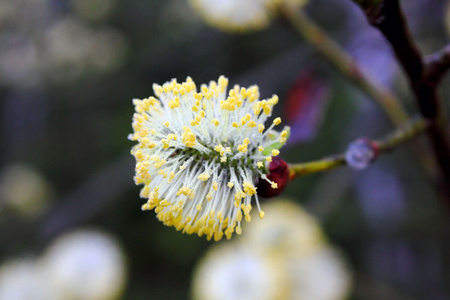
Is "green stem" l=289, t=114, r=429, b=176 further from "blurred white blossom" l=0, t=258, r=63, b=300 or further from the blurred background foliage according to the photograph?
"blurred white blossom" l=0, t=258, r=63, b=300

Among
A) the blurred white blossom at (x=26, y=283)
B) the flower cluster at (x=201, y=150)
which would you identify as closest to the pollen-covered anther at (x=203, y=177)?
the flower cluster at (x=201, y=150)

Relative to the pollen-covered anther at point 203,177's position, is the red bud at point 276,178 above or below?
below

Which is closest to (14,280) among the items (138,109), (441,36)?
(138,109)

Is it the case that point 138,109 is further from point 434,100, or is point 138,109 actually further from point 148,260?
point 148,260

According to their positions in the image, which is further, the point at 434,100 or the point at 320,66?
the point at 320,66

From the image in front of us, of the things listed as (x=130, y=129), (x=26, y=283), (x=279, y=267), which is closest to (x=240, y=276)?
(x=279, y=267)

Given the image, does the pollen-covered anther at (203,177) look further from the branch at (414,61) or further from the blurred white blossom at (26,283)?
the blurred white blossom at (26,283)

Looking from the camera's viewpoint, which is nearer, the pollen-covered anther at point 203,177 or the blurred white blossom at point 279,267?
the pollen-covered anther at point 203,177
